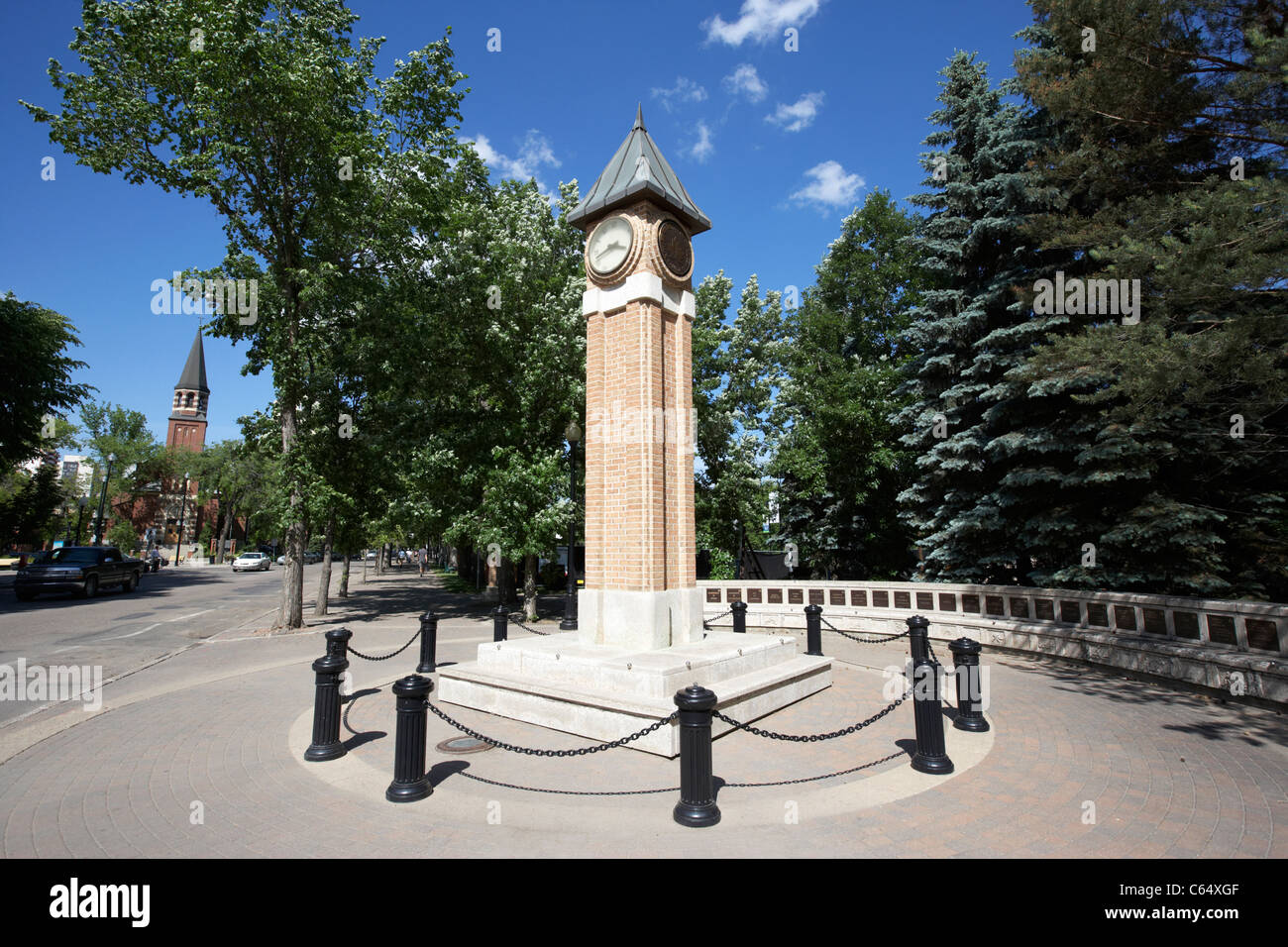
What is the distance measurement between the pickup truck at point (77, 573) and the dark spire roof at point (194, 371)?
2955 inches

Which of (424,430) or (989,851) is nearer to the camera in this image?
(989,851)

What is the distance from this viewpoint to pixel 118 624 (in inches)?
643

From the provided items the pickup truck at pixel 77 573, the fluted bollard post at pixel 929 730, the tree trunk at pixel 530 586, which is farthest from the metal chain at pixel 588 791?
the pickup truck at pixel 77 573

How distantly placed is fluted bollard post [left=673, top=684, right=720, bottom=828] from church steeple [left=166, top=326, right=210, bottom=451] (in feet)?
338

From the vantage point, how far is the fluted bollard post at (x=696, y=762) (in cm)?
454

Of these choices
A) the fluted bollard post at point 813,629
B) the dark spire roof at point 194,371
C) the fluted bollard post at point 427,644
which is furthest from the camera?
the dark spire roof at point 194,371

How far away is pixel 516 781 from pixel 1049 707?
6738 millimetres

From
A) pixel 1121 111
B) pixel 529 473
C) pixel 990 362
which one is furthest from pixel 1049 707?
pixel 529 473

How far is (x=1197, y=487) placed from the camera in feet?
37.6

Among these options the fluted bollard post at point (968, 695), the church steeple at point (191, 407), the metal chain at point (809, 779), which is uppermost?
the church steeple at point (191, 407)

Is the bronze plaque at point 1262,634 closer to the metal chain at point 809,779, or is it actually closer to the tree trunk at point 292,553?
the metal chain at point 809,779

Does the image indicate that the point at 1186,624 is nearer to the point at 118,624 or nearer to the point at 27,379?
the point at 118,624

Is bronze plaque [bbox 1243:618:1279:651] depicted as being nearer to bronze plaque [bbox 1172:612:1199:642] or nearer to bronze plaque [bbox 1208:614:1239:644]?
bronze plaque [bbox 1208:614:1239:644]
